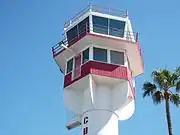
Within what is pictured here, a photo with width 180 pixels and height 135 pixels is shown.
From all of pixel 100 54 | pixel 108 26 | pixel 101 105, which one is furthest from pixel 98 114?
pixel 108 26

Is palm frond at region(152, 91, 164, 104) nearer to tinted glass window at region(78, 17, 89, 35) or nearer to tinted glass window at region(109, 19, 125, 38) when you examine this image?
tinted glass window at region(109, 19, 125, 38)

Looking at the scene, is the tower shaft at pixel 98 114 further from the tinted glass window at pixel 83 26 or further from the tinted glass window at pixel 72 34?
the tinted glass window at pixel 72 34

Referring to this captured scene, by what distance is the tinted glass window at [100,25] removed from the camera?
149 ft

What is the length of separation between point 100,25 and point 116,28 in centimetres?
162

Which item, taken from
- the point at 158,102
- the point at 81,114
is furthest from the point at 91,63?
the point at 158,102

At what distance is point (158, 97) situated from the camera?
45.9 meters

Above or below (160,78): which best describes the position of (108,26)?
above

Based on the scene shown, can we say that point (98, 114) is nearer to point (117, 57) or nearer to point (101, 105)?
point (101, 105)

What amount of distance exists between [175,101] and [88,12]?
12.2 meters

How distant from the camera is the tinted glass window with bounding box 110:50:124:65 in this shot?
44844 millimetres

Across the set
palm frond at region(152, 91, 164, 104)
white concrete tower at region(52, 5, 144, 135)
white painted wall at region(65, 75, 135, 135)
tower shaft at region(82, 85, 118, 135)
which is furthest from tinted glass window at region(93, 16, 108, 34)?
palm frond at region(152, 91, 164, 104)

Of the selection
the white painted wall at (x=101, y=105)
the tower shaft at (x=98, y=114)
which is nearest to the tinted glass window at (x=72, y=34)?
the white painted wall at (x=101, y=105)

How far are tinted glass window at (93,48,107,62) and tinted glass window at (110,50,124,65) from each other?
0.69 metres

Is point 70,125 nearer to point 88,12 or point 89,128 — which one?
point 89,128
